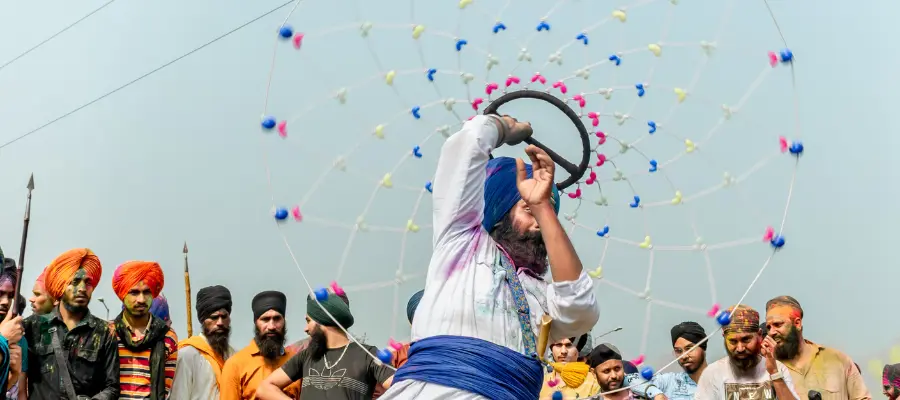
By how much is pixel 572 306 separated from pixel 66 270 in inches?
157

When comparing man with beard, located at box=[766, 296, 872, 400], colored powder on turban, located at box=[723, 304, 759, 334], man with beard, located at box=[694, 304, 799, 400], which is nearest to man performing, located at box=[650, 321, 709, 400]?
man with beard, located at box=[766, 296, 872, 400]

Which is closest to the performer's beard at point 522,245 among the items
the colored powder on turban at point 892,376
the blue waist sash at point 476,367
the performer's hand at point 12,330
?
the blue waist sash at point 476,367

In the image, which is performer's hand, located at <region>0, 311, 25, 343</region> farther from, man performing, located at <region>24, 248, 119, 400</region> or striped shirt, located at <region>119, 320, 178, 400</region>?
striped shirt, located at <region>119, 320, 178, 400</region>

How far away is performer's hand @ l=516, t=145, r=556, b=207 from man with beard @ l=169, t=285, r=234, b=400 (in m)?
4.04

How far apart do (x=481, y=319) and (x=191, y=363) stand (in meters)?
4.06

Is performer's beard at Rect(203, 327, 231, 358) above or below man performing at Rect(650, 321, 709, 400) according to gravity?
above

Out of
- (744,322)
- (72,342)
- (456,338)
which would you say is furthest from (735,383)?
(72,342)

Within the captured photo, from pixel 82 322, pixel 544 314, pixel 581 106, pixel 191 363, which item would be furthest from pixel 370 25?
pixel 191 363

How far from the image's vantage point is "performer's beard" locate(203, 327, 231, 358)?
25.0ft

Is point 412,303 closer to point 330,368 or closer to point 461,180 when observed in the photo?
point 330,368

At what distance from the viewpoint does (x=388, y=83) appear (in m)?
5.02

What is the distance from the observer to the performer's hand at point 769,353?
22.3 ft

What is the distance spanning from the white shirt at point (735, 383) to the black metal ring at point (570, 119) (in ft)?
7.49

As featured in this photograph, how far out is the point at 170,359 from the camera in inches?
276
